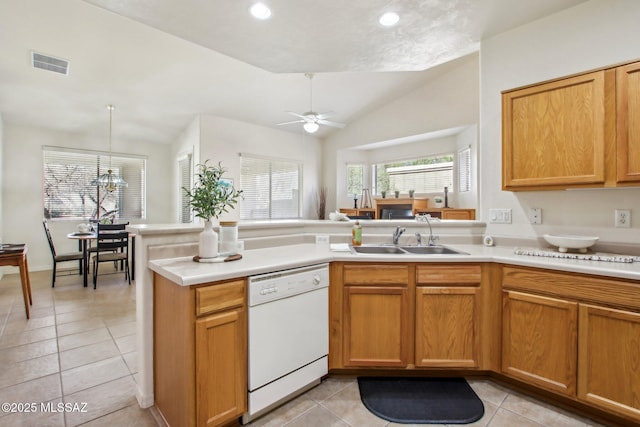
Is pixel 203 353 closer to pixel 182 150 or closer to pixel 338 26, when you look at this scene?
pixel 338 26

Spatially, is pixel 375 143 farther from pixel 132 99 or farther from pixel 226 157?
pixel 132 99

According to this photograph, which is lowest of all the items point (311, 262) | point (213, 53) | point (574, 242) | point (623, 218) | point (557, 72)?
point (311, 262)

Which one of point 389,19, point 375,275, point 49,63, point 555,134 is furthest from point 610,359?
point 49,63

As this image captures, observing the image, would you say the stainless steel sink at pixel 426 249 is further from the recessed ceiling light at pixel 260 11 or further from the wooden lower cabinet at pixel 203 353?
the recessed ceiling light at pixel 260 11

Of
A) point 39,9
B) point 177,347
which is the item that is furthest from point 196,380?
point 39,9

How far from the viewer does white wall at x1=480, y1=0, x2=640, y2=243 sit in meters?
1.96

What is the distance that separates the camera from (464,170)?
574cm

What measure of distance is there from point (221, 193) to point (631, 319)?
89.8 inches

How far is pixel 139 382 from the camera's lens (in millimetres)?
1821

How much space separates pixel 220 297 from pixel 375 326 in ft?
3.51

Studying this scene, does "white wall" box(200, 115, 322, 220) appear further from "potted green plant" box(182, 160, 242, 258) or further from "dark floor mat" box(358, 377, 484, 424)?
"dark floor mat" box(358, 377, 484, 424)

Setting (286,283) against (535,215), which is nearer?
(286,283)

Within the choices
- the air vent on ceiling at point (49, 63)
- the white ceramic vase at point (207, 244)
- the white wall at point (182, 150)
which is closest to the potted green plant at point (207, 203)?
the white ceramic vase at point (207, 244)

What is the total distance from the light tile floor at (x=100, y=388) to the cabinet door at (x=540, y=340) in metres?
0.19
